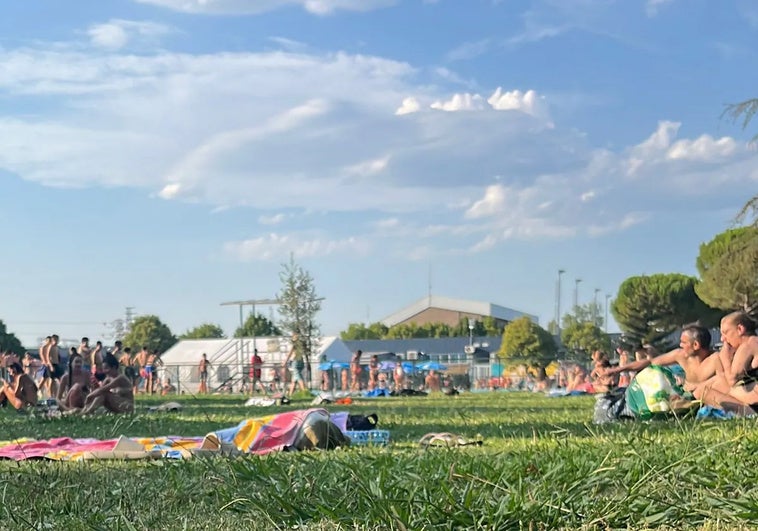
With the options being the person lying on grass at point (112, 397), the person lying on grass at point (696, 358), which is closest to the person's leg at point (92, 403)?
the person lying on grass at point (112, 397)

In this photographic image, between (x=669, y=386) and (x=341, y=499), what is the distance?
7.07m

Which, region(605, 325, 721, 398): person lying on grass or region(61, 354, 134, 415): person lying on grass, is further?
region(61, 354, 134, 415): person lying on grass

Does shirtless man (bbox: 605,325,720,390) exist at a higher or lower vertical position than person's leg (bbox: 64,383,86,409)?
higher

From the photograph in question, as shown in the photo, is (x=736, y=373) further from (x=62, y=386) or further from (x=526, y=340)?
(x=526, y=340)

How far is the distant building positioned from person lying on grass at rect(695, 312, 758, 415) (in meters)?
117

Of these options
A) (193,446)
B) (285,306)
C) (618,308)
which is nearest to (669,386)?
(193,446)

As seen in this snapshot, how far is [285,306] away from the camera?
50.4 m

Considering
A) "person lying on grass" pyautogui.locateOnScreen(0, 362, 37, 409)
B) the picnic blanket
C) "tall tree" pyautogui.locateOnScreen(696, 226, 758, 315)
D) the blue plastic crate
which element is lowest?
the blue plastic crate

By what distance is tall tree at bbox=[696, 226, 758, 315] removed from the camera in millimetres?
26688

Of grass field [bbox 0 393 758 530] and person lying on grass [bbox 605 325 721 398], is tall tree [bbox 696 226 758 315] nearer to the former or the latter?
person lying on grass [bbox 605 325 721 398]

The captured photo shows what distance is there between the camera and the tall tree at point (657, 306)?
68.9 m

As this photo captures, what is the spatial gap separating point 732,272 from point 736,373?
29487mm

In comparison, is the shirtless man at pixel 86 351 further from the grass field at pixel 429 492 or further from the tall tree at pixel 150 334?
the tall tree at pixel 150 334

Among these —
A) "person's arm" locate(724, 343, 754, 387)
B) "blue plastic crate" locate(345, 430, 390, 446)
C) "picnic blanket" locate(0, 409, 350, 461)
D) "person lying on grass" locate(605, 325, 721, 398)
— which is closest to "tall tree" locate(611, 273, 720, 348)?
"person lying on grass" locate(605, 325, 721, 398)
